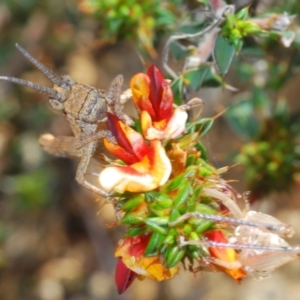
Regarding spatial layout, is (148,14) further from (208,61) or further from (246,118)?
(246,118)

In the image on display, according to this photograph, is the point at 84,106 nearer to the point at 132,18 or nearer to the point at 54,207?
the point at 132,18

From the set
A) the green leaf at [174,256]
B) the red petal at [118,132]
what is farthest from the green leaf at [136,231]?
the red petal at [118,132]

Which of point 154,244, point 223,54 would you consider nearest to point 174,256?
point 154,244

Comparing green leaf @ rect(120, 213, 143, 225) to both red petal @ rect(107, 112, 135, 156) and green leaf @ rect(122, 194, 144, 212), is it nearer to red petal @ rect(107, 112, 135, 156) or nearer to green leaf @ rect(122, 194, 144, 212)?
green leaf @ rect(122, 194, 144, 212)

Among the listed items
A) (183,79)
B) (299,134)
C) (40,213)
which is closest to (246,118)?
(299,134)

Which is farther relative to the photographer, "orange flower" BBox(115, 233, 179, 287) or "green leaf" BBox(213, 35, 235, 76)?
"green leaf" BBox(213, 35, 235, 76)

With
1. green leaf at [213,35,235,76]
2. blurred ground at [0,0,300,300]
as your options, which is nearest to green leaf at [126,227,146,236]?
green leaf at [213,35,235,76]

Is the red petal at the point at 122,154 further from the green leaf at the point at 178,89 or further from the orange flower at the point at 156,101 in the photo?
the green leaf at the point at 178,89
